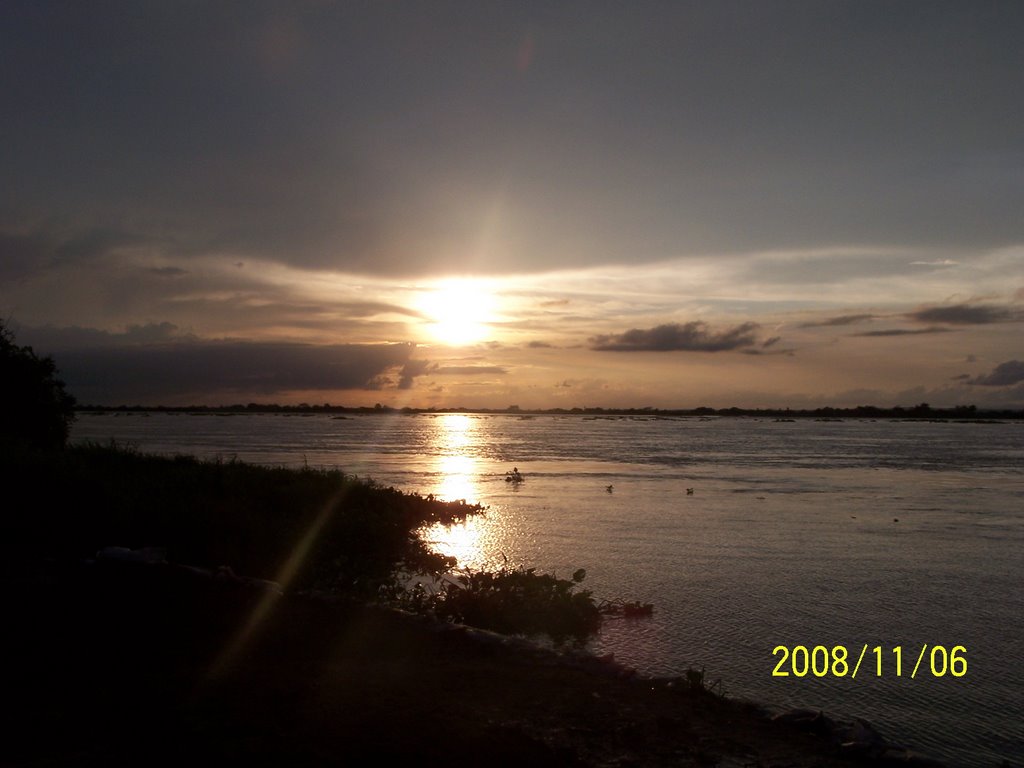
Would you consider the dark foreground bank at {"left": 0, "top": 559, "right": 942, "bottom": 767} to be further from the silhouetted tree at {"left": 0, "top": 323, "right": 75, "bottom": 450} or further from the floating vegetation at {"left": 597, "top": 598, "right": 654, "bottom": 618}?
the silhouetted tree at {"left": 0, "top": 323, "right": 75, "bottom": 450}

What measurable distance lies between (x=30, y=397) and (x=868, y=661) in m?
35.9

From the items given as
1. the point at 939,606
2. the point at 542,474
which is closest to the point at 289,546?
the point at 939,606

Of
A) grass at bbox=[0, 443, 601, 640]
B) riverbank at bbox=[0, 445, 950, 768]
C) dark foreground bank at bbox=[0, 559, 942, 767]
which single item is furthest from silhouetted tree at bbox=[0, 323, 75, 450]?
dark foreground bank at bbox=[0, 559, 942, 767]

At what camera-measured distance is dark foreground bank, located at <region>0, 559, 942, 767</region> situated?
7570 mm

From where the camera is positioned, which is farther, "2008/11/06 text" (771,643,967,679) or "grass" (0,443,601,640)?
"grass" (0,443,601,640)

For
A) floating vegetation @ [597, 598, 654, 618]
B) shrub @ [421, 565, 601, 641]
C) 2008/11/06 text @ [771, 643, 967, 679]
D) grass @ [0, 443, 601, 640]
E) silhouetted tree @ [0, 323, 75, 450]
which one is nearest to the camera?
2008/11/06 text @ [771, 643, 967, 679]

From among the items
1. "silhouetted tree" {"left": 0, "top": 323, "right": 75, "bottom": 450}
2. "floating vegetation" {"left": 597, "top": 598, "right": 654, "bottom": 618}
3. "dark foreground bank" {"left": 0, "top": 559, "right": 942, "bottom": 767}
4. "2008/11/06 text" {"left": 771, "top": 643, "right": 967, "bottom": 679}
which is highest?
"silhouetted tree" {"left": 0, "top": 323, "right": 75, "bottom": 450}

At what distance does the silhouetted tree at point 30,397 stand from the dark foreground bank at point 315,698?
26.4m

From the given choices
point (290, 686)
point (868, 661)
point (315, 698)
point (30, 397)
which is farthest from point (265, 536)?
point (30, 397)

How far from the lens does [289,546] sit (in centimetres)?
1900

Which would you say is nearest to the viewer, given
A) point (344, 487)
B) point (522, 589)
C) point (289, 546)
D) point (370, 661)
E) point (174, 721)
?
point (174, 721)

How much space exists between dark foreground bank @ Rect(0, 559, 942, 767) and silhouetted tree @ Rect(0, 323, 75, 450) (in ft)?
86.6

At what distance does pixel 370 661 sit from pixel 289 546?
30.7ft

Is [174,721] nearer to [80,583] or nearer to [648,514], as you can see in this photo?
[80,583]
